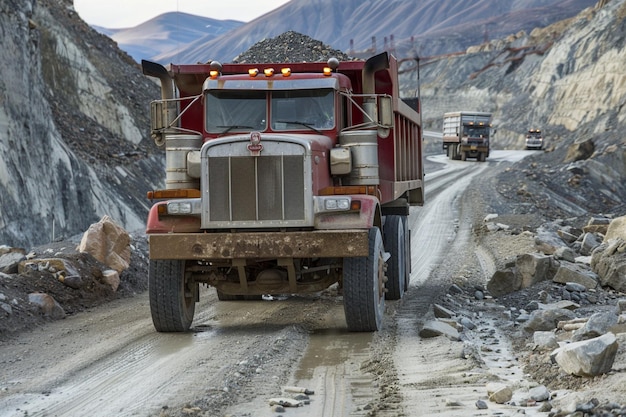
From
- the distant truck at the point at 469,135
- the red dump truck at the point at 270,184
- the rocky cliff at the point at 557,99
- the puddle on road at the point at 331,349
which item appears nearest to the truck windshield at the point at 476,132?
the distant truck at the point at 469,135

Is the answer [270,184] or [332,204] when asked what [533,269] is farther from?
[270,184]

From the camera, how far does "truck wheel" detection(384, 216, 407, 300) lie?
42.3 feet

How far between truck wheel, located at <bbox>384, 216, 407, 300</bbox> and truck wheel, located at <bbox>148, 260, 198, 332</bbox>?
3.48 meters

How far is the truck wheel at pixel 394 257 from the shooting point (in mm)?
12906

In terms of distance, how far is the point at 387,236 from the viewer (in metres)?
13.1

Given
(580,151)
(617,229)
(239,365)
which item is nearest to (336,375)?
(239,365)

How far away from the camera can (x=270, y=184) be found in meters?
9.91

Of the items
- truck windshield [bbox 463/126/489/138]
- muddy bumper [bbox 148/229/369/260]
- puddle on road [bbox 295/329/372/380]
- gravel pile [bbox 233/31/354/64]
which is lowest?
puddle on road [bbox 295/329/372/380]

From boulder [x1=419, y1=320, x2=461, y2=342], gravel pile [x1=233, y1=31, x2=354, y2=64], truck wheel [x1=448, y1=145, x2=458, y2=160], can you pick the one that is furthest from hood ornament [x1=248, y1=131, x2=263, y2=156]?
truck wheel [x1=448, y1=145, x2=458, y2=160]

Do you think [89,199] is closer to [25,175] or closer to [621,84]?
[25,175]

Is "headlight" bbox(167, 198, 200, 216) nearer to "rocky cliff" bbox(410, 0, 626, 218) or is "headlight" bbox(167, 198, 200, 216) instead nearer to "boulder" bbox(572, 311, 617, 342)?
"boulder" bbox(572, 311, 617, 342)

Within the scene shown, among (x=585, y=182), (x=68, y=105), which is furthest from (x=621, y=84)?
(x=68, y=105)

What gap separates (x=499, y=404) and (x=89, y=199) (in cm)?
1611

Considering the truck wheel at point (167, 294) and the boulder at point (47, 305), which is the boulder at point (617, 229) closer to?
the truck wheel at point (167, 294)
